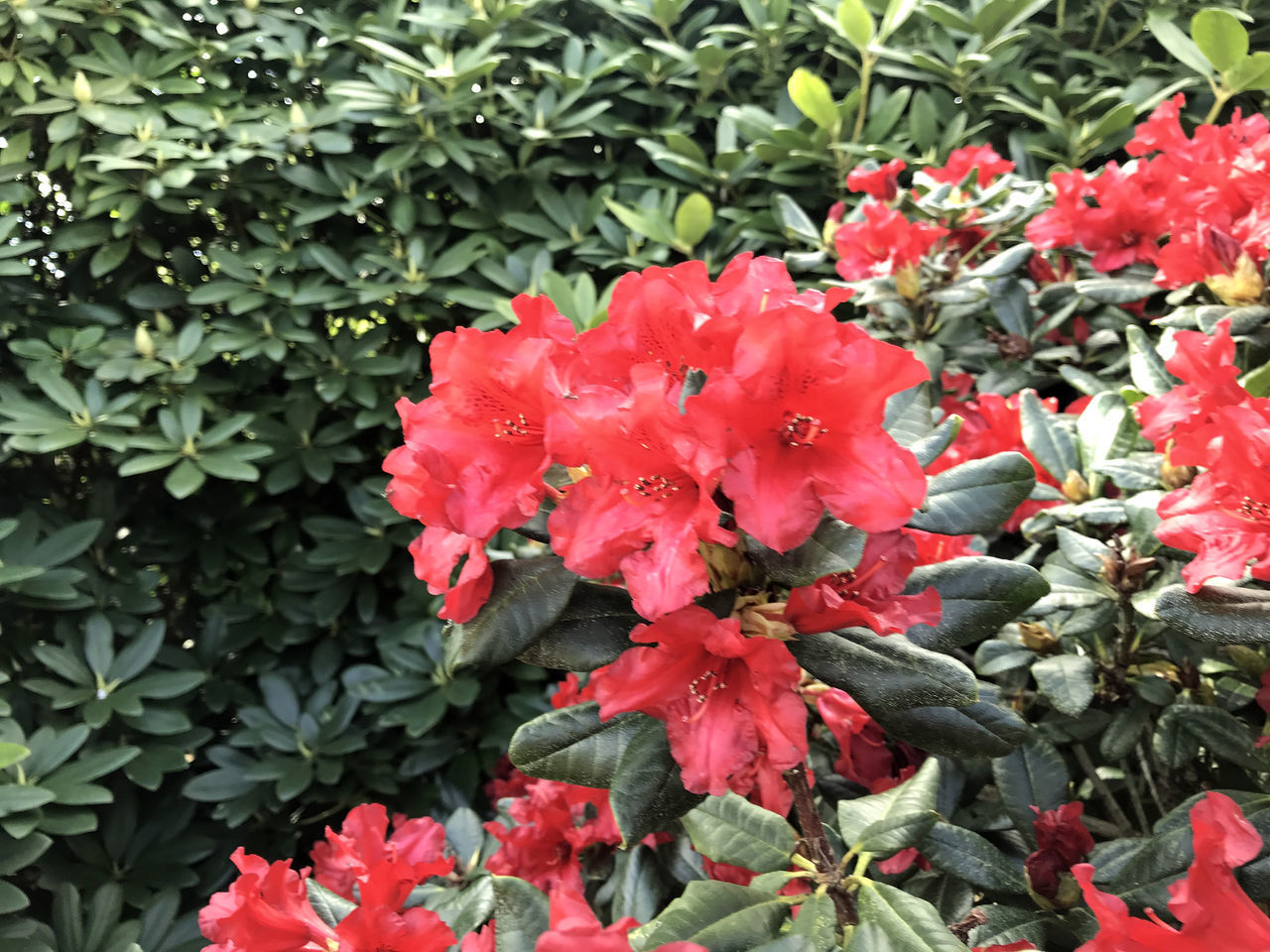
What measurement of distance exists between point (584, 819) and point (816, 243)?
1.10 m

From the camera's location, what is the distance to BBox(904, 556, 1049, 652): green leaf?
2.01 feet

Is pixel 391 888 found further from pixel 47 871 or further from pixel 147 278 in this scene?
pixel 147 278

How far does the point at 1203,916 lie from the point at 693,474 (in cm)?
39

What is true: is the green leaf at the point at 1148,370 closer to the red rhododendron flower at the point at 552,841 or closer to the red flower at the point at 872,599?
the red flower at the point at 872,599

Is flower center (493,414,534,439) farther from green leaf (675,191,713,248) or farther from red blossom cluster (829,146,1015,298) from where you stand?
green leaf (675,191,713,248)

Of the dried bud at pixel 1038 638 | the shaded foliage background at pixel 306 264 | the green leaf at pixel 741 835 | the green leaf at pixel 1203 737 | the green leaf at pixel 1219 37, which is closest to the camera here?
the green leaf at pixel 741 835

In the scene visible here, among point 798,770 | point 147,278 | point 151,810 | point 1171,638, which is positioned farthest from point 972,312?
point 151,810

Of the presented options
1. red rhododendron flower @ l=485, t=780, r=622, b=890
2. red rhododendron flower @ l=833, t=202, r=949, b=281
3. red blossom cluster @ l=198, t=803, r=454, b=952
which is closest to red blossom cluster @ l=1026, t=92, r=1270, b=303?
red rhododendron flower @ l=833, t=202, r=949, b=281

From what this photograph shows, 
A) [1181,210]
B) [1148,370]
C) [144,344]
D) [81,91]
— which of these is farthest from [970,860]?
[81,91]

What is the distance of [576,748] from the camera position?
618 mm

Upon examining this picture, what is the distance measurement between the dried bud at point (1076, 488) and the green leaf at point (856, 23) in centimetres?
115

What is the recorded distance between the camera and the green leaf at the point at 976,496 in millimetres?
607

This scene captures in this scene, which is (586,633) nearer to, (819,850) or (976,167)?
(819,850)

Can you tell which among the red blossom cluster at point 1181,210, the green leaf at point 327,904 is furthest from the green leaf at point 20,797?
the red blossom cluster at point 1181,210
